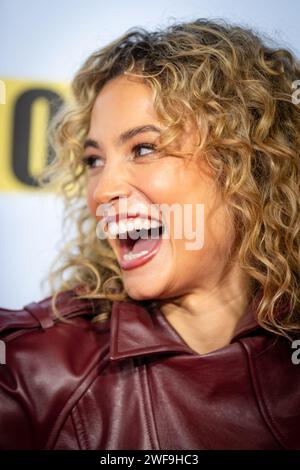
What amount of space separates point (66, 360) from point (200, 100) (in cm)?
65

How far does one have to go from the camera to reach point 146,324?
3.94 ft

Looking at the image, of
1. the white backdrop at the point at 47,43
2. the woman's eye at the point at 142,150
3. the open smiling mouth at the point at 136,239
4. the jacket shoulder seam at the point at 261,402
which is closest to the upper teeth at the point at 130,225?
the open smiling mouth at the point at 136,239

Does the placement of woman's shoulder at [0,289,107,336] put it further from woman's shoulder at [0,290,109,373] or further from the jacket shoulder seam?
the jacket shoulder seam

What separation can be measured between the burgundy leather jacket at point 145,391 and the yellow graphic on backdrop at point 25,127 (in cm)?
54

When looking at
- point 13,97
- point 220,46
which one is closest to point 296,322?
point 220,46

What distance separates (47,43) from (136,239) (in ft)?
2.36

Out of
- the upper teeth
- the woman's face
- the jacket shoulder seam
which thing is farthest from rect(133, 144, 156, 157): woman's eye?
the jacket shoulder seam

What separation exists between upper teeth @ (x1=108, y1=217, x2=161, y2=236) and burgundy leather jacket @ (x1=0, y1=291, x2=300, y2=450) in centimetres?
21

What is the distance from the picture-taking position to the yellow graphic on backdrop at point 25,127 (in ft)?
5.21

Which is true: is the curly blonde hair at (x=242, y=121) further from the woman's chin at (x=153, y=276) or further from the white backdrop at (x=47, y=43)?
the white backdrop at (x=47, y=43)

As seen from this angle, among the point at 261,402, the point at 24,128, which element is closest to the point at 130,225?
the point at 261,402

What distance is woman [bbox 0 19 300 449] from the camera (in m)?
1.10
